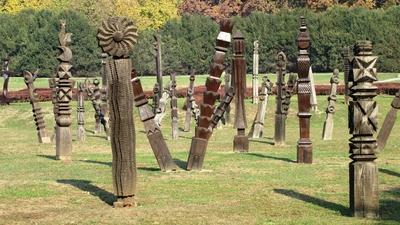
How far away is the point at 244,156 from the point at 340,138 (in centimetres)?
680

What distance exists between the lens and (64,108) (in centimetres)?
1620

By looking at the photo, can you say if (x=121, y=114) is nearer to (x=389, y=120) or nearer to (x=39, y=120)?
(x=389, y=120)

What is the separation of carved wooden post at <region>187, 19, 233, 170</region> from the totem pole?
3273mm

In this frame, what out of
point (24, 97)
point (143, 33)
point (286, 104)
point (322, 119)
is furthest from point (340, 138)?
point (143, 33)

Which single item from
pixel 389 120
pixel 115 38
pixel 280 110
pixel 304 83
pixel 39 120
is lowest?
pixel 39 120

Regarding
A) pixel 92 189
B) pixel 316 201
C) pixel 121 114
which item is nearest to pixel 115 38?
pixel 121 114

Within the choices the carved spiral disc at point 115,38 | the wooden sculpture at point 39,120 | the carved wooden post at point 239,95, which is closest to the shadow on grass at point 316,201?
the carved spiral disc at point 115,38

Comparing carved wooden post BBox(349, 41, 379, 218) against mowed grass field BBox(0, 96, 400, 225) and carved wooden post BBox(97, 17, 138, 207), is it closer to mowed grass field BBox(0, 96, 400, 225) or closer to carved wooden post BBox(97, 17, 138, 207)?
mowed grass field BBox(0, 96, 400, 225)

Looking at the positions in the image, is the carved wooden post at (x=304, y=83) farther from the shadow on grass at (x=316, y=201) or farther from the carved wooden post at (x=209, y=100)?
A: the shadow on grass at (x=316, y=201)

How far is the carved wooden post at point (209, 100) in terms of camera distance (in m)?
14.0

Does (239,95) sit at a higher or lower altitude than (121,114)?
lower

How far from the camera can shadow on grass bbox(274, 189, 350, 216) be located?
10016mm

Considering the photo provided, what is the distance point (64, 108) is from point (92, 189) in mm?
4617

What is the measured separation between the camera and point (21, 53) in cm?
5700
